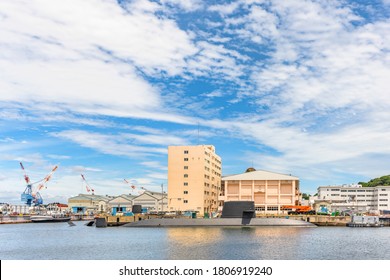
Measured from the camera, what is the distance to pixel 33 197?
7756 inches

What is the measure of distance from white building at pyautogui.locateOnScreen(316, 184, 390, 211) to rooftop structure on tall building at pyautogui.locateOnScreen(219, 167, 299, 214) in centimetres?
6336

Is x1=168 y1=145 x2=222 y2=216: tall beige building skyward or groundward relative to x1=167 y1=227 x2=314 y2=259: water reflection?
skyward

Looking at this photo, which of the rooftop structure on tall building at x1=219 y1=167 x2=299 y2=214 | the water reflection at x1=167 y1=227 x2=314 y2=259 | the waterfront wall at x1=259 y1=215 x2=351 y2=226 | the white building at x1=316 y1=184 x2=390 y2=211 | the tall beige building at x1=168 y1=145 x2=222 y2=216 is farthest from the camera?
the white building at x1=316 y1=184 x2=390 y2=211

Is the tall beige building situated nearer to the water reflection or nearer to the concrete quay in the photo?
the concrete quay

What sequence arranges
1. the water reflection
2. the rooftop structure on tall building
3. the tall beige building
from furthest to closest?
the rooftop structure on tall building < the tall beige building < the water reflection

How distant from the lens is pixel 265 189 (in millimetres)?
129625

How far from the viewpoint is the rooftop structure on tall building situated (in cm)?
12875

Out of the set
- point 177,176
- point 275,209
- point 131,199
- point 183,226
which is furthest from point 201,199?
point 131,199

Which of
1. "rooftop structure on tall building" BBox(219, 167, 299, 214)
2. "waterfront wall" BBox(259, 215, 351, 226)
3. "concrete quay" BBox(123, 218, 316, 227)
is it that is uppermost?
"rooftop structure on tall building" BBox(219, 167, 299, 214)

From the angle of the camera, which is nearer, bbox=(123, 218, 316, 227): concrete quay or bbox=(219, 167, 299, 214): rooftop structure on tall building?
bbox=(123, 218, 316, 227): concrete quay

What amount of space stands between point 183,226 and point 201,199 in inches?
1250

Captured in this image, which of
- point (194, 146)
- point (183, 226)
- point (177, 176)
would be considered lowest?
point (183, 226)

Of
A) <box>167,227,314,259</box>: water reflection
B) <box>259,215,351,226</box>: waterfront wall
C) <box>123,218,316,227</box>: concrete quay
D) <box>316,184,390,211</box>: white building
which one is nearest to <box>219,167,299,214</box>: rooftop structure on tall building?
<box>259,215,351,226</box>: waterfront wall
